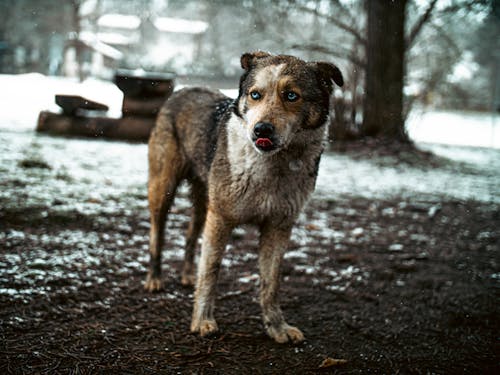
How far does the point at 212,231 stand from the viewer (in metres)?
3.25

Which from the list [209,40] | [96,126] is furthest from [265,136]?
[209,40]

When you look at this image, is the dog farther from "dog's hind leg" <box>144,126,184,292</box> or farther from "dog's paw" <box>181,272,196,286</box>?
"dog's paw" <box>181,272,196,286</box>

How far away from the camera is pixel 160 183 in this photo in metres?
3.91

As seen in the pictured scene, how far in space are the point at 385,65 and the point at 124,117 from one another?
683 cm

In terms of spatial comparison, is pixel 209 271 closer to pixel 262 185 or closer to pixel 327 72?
pixel 262 185

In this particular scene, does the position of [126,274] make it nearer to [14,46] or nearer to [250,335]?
[250,335]

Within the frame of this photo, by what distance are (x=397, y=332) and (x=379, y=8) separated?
10.3m

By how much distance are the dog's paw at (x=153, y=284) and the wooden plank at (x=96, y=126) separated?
8.40 meters

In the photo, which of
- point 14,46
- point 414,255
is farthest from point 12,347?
point 14,46

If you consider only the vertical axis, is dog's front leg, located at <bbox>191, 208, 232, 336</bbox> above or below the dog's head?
below

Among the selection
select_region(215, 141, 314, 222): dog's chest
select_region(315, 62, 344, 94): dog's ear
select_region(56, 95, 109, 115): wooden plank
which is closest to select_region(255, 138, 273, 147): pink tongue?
select_region(215, 141, 314, 222): dog's chest

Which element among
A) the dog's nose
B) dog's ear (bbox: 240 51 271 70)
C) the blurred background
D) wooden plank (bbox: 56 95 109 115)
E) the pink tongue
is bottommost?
the pink tongue

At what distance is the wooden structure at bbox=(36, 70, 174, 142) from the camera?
11.6 m

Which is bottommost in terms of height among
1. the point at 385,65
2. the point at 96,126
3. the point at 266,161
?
the point at 266,161
